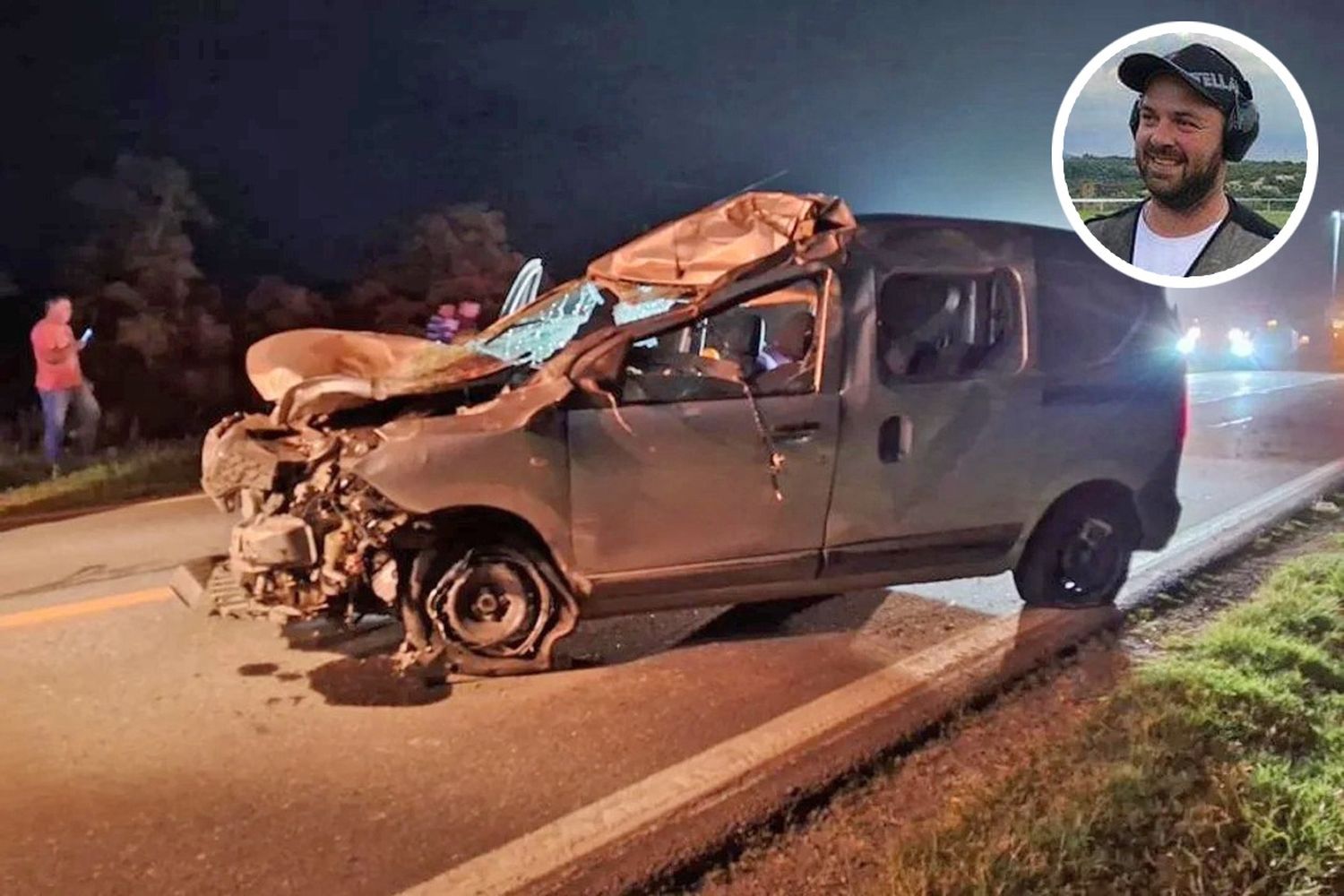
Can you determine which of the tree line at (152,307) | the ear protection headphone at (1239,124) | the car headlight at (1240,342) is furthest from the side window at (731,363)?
the car headlight at (1240,342)

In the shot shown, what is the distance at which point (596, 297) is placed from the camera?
555 centimetres

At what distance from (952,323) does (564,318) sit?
5.90 feet

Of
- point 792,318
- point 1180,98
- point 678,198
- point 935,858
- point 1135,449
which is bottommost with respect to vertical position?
point 935,858

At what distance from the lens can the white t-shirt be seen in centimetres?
379

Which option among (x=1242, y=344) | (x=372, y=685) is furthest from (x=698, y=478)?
(x=1242, y=344)

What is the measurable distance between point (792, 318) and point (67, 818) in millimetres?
3232

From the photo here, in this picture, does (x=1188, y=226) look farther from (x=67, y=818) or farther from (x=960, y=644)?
(x=67, y=818)

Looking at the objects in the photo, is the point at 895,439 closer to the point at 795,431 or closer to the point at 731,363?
the point at 795,431

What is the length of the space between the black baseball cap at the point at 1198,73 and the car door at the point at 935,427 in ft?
4.74

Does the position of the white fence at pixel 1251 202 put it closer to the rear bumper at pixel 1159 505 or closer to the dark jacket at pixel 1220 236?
the dark jacket at pixel 1220 236

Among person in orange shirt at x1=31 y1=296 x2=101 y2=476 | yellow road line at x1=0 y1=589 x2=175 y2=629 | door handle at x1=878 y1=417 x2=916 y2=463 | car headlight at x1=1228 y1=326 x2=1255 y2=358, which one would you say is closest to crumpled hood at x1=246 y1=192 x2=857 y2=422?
door handle at x1=878 y1=417 x2=916 y2=463

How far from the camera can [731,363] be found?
489 centimetres

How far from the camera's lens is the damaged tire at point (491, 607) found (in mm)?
4715

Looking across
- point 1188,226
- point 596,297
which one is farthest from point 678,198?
point 1188,226
